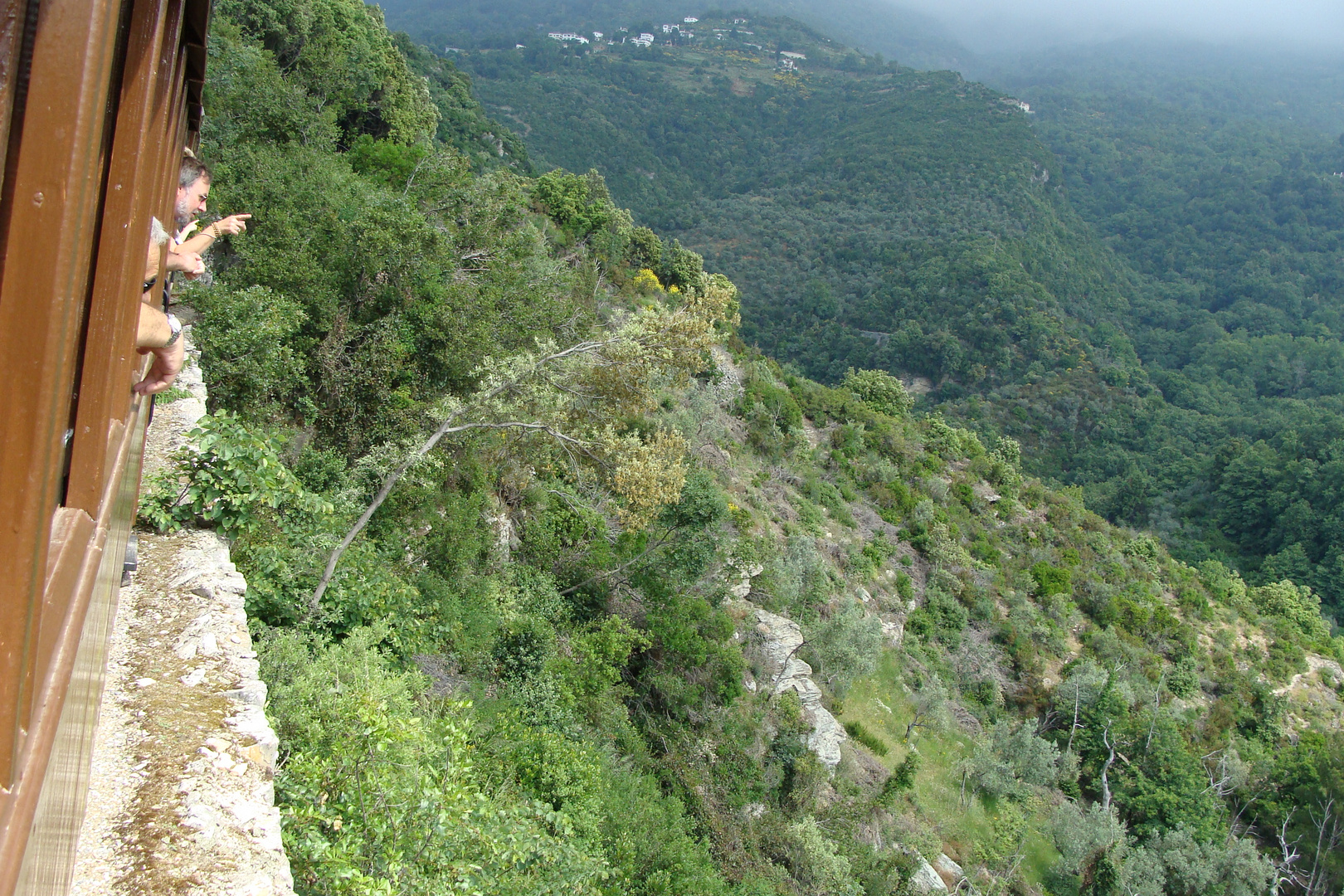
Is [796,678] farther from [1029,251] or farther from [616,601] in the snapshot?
[1029,251]

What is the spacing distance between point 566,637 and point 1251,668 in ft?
101

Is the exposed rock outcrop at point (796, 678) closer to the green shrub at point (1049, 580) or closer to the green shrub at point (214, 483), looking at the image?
the green shrub at point (214, 483)

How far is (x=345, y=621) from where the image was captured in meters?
7.78

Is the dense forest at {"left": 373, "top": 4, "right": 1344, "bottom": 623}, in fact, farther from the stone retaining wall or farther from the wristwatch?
the wristwatch

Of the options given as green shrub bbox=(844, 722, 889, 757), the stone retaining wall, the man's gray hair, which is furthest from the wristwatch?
green shrub bbox=(844, 722, 889, 757)

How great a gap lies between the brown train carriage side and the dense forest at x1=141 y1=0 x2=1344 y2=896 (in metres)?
2.94

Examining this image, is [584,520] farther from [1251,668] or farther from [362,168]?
[1251,668]

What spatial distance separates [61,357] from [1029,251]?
8420cm

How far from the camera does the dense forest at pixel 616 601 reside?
22.4ft

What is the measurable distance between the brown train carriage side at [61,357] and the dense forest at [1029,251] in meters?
54.1

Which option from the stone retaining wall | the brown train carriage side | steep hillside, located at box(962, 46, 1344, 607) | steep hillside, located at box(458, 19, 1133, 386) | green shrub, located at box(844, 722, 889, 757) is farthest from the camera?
steep hillside, located at box(458, 19, 1133, 386)

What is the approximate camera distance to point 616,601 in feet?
44.2

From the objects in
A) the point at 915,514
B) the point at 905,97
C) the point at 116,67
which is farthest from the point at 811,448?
the point at 905,97

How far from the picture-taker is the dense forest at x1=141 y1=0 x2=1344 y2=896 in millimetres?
6840
